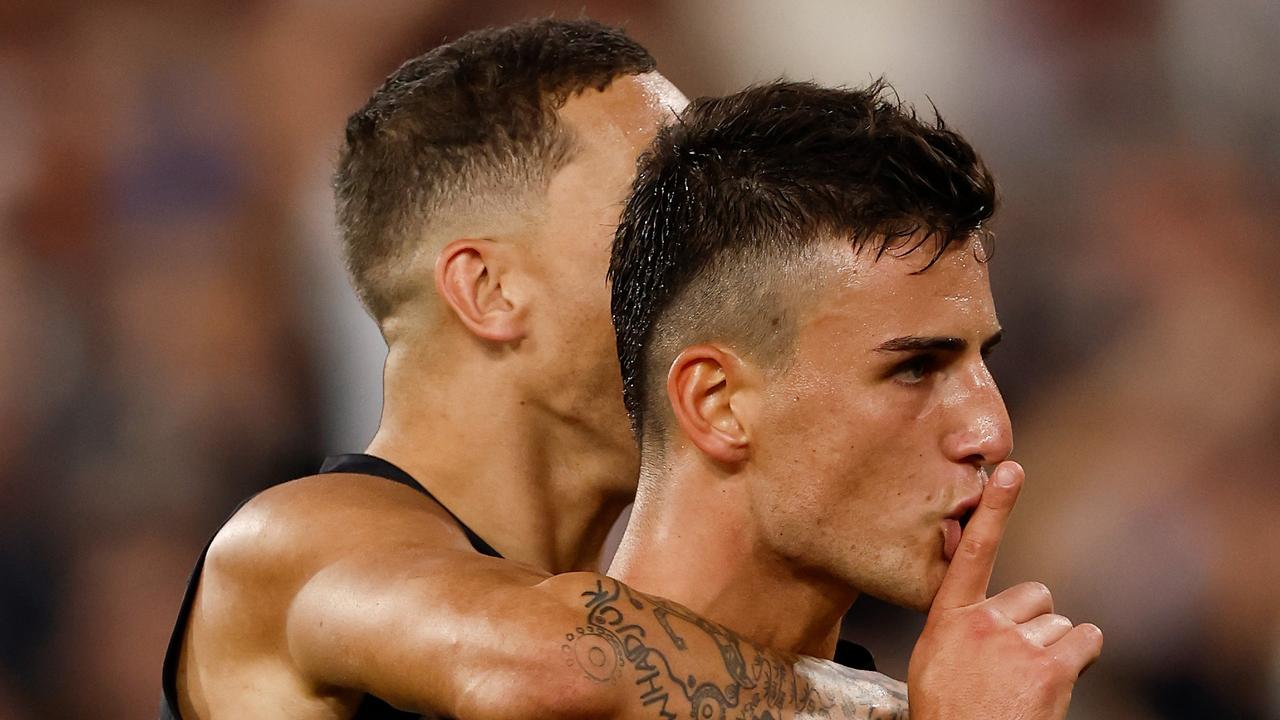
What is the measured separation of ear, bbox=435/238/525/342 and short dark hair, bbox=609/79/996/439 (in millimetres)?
650

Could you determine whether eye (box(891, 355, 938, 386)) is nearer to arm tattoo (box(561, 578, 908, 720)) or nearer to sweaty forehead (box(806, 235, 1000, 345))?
sweaty forehead (box(806, 235, 1000, 345))

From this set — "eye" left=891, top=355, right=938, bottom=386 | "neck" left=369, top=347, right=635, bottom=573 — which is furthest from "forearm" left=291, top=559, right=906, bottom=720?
"neck" left=369, top=347, right=635, bottom=573

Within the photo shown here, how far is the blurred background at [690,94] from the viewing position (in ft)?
14.1

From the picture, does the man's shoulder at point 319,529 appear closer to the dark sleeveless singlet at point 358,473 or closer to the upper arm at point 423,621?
the upper arm at point 423,621

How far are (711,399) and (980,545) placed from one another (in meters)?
0.42

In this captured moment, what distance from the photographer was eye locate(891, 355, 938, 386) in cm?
213

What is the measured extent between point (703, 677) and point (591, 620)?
6.6 inches

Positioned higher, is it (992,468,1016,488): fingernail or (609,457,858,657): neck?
(992,468,1016,488): fingernail

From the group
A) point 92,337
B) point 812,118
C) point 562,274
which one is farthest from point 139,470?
point 812,118

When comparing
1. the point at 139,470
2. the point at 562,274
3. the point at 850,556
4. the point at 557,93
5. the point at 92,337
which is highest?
the point at 557,93

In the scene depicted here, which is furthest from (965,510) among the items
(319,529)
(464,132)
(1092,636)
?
(464,132)

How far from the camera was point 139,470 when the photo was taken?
4508mm

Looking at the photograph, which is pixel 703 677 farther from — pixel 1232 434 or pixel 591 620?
pixel 1232 434

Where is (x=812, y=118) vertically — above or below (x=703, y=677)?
above
